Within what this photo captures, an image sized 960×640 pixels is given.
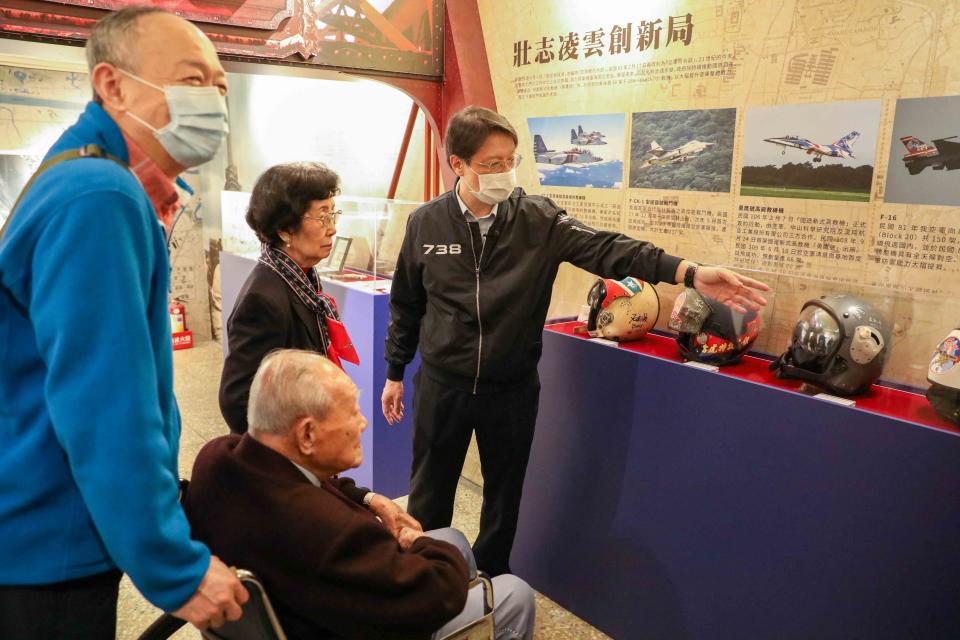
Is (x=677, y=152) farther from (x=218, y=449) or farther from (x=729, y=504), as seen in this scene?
(x=218, y=449)

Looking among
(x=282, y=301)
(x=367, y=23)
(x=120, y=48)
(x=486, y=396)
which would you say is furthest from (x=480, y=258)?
(x=367, y=23)

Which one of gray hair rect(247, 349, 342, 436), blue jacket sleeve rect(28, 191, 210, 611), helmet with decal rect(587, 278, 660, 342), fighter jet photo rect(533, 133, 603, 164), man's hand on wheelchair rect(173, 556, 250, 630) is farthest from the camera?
fighter jet photo rect(533, 133, 603, 164)

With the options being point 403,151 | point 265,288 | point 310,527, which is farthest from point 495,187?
point 403,151

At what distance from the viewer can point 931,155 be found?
83.9 inches

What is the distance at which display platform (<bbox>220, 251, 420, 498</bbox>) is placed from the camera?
3592mm

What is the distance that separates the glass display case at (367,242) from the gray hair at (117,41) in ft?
8.28

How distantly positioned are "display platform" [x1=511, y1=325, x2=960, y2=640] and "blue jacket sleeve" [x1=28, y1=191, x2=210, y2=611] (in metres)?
1.70

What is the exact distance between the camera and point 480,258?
2.43 meters

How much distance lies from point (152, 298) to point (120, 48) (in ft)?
1.39

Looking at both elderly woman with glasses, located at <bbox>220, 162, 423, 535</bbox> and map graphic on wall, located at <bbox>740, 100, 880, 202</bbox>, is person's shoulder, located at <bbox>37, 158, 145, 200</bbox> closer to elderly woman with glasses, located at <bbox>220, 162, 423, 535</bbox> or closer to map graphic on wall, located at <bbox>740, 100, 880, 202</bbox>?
elderly woman with glasses, located at <bbox>220, 162, 423, 535</bbox>

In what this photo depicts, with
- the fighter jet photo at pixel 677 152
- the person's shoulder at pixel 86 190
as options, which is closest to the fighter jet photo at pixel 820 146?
the fighter jet photo at pixel 677 152

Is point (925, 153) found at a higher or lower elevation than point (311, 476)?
higher

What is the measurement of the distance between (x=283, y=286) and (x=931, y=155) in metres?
2.02

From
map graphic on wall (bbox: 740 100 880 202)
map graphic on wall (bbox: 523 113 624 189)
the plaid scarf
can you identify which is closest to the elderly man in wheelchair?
the plaid scarf
